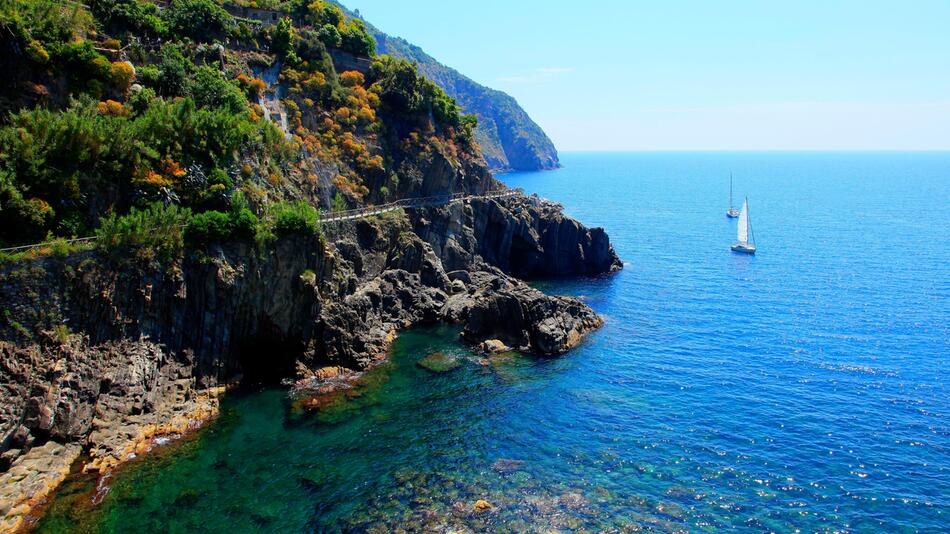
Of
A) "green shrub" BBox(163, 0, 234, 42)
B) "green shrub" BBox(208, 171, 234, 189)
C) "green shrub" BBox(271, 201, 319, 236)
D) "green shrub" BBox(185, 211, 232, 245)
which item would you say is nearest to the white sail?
"green shrub" BBox(271, 201, 319, 236)

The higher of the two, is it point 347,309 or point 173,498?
point 347,309

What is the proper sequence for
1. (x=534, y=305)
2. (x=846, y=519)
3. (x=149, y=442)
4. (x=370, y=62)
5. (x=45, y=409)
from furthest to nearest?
(x=370, y=62), (x=534, y=305), (x=149, y=442), (x=45, y=409), (x=846, y=519)

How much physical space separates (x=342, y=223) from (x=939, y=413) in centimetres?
5703

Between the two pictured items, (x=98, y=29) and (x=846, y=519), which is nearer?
(x=846, y=519)

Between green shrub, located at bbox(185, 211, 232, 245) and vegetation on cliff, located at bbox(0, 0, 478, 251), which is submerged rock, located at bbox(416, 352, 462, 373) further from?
green shrub, located at bbox(185, 211, 232, 245)

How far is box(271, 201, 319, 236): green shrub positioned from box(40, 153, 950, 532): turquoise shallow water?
563 inches

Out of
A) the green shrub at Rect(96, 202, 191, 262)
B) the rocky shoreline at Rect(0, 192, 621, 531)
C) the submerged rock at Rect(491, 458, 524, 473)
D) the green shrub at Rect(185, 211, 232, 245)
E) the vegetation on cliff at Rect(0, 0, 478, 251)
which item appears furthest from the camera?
the green shrub at Rect(185, 211, 232, 245)

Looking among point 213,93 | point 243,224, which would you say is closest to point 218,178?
point 243,224

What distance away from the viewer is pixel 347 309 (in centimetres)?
5550

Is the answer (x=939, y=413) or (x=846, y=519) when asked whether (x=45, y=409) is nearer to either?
(x=846, y=519)

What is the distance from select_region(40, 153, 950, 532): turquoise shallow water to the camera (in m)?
34.3

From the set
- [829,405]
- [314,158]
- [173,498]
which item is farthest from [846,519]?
[314,158]

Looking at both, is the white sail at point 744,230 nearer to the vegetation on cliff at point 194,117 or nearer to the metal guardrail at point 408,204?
the metal guardrail at point 408,204

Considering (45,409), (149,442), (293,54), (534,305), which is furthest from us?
(293,54)
